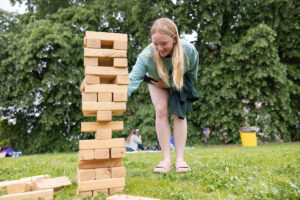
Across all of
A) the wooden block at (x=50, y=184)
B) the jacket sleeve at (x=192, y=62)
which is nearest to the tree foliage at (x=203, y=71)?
the jacket sleeve at (x=192, y=62)

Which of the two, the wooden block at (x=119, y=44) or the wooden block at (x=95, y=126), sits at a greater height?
the wooden block at (x=119, y=44)

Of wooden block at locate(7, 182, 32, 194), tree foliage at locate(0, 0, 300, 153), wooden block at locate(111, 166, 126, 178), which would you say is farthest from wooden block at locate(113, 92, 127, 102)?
tree foliage at locate(0, 0, 300, 153)

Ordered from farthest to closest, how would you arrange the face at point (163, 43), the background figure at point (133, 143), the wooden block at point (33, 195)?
1. the background figure at point (133, 143)
2. the face at point (163, 43)
3. the wooden block at point (33, 195)

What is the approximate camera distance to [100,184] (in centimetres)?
190

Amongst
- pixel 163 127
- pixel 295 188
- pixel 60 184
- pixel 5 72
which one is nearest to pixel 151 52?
pixel 163 127

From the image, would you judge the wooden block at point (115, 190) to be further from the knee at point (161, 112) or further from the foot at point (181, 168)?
the knee at point (161, 112)

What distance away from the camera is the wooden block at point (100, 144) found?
1.87 meters

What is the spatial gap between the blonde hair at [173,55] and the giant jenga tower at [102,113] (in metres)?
0.57

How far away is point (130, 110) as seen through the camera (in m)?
10.1

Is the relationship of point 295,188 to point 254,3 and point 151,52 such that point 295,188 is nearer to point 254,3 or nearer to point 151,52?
point 151,52

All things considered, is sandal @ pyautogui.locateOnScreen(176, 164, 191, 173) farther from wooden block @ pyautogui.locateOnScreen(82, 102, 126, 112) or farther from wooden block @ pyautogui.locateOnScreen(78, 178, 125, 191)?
wooden block @ pyautogui.locateOnScreen(82, 102, 126, 112)

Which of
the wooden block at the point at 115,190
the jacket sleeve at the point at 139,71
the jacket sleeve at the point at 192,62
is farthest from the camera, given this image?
the jacket sleeve at the point at 192,62

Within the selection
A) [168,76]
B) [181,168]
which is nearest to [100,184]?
[181,168]

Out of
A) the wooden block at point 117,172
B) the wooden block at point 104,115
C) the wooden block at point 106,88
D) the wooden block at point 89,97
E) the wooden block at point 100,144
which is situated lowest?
the wooden block at point 117,172
